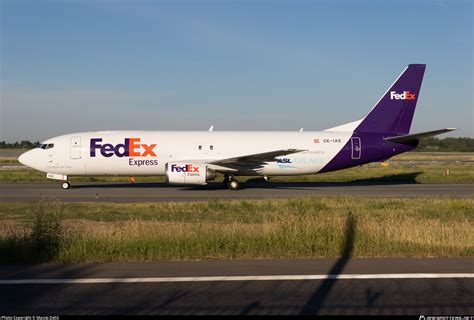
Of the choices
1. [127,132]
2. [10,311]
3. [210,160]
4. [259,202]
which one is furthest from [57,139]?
[10,311]

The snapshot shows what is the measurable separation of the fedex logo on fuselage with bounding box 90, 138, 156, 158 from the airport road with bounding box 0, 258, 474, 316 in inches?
805

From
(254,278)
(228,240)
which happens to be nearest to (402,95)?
(228,240)

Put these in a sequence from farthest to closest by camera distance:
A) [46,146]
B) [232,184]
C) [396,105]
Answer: [396,105]
[232,184]
[46,146]

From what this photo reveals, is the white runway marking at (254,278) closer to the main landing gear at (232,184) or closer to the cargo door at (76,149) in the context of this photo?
the main landing gear at (232,184)

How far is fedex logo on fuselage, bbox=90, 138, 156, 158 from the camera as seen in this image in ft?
97.2

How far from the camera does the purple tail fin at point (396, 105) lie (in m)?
32.2

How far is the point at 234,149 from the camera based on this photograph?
31141mm

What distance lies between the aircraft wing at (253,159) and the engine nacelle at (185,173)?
1652 mm

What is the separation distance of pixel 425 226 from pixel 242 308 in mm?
7800

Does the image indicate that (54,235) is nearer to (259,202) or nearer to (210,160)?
(259,202)

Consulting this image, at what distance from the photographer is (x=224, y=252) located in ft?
34.4

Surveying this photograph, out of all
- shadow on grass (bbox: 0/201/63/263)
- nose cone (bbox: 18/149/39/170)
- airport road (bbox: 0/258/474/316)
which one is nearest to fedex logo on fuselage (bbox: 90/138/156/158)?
nose cone (bbox: 18/149/39/170)

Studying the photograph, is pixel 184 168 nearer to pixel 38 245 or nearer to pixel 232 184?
pixel 232 184

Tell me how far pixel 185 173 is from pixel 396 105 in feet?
44.4
